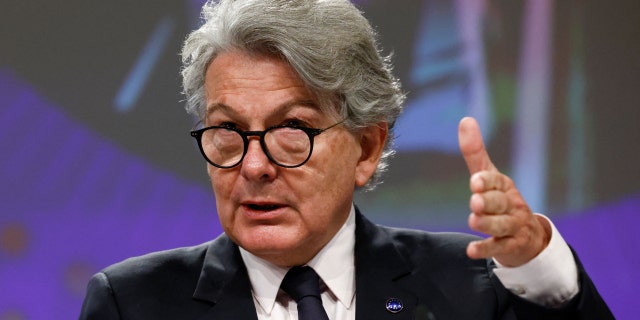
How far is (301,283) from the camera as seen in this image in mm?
2219

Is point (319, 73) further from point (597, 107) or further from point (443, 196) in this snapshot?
point (597, 107)

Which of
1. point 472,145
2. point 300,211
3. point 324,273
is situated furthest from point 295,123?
point 472,145

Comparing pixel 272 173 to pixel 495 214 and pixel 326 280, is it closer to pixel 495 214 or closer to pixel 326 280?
pixel 326 280

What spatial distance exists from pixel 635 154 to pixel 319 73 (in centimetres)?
162

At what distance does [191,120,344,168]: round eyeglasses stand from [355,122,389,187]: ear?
0.18 meters

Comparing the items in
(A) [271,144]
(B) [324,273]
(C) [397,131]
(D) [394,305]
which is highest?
(A) [271,144]

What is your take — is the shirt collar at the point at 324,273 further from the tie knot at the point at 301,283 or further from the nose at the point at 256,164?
the nose at the point at 256,164

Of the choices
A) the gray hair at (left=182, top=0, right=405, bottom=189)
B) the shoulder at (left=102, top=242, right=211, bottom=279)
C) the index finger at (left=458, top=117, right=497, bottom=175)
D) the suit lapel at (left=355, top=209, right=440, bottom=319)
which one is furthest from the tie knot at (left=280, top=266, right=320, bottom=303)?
the index finger at (left=458, top=117, right=497, bottom=175)

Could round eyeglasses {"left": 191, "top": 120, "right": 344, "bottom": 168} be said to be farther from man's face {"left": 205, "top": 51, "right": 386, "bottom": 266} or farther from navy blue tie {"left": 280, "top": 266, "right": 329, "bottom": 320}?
navy blue tie {"left": 280, "top": 266, "right": 329, "bottom": 320}

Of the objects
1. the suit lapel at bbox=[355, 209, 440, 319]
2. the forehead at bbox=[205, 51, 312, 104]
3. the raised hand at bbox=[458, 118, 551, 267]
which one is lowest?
the suit lapel at bbox=[355, 209, 440, 319]

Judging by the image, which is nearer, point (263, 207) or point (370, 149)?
point (263, 207)

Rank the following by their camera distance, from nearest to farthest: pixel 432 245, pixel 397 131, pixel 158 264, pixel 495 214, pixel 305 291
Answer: pixel 495 214
pixel 305 291
pixel 158 264
pixel 432 245
pixel 397 131

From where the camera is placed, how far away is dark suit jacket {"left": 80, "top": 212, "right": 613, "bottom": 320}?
2.22m

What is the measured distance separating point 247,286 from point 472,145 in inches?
27.7
